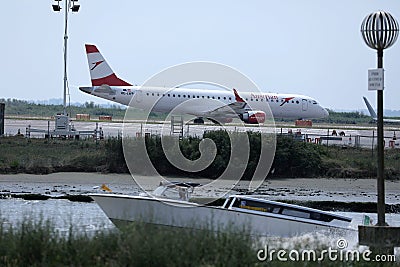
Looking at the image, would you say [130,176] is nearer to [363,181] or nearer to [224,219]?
[363,181]

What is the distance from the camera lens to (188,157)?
34688mm

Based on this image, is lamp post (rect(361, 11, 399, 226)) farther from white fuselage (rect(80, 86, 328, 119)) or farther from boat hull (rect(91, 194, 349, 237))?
white fuselage (rect(80, 86, 328, 119))

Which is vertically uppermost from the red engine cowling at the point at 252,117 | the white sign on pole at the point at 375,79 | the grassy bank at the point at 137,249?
the red engine cowling at the point at 252,117

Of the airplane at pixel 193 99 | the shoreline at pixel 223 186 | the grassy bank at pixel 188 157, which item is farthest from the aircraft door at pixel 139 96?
the shoreline at pixel 223 186

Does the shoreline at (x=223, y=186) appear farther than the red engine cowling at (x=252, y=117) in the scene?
No

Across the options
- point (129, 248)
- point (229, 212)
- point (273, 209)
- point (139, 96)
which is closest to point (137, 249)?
point (129, 248)

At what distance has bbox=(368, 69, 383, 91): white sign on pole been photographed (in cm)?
1539

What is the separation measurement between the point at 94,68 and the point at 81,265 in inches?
1941

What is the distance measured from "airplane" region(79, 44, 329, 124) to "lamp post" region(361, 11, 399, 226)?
40.5m

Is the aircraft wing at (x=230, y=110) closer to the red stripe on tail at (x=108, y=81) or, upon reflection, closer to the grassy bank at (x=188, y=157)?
the red stripe on tail at (x=108, y=81)

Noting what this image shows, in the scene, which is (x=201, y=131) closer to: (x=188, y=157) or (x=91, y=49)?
(x=91, y=49)

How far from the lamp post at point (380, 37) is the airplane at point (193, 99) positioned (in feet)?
133

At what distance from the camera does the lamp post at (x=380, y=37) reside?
15664 millimetres

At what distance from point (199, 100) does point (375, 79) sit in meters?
46.6
